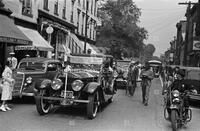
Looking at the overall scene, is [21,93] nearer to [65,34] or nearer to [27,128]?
[27,128]

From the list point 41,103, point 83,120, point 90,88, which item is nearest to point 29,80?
point 41,103

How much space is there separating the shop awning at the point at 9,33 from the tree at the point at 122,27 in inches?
1189

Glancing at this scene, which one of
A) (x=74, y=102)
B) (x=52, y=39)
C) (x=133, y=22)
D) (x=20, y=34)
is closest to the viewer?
(x=74, y=102)

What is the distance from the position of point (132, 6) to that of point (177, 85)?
42.6 meters

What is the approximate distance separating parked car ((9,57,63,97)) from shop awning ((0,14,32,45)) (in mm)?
3904

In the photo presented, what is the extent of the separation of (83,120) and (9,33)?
384 inches

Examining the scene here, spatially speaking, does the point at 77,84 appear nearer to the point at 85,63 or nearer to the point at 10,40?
the point at 85,63

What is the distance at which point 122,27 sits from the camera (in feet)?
154

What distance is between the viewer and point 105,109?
1042cm

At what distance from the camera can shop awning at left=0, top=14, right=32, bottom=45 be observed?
1553 cm

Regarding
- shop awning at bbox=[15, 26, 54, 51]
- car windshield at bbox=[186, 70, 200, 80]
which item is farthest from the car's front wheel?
shop awning at bbox=[15, 26, 54, 51]

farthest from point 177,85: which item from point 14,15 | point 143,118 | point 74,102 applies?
point 14,15

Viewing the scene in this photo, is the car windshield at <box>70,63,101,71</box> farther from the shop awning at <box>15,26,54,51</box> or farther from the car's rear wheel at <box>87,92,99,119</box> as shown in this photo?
the shop awning at <box>15,26,54,51</box>

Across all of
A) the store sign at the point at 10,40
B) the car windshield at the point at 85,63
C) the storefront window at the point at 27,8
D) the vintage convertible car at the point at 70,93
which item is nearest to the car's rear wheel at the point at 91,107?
the vintage convertible car at the point at 70,93
